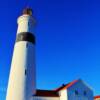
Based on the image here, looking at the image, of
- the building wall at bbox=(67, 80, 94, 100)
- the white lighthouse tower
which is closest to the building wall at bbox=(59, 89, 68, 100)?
the building wall at bbox=(67, 80, 94, 100)

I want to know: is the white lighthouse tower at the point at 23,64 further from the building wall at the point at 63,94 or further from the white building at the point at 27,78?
the building wall at the point at 63,94

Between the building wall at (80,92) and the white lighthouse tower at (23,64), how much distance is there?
475 centimetres

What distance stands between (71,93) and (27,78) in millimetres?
5976

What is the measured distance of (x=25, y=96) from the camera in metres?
26.5

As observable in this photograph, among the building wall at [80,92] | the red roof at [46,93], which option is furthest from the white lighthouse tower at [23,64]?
the building wall at [80,92]

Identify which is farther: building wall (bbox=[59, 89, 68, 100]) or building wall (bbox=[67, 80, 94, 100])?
building wall (bbox=[67, 80, 94, 100])

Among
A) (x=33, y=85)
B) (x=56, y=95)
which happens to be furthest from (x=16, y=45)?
(x=56, y=95)

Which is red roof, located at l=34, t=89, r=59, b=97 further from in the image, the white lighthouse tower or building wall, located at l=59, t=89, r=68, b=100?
the white lighthouse tower

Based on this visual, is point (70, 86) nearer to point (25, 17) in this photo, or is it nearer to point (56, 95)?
point (56, 95)

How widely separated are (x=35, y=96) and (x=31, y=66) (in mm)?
3789

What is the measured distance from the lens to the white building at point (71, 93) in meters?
28.1

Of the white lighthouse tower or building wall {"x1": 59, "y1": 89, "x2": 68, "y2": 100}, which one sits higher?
the white lighthouse tower

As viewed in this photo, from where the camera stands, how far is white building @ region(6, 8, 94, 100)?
88.0 feet

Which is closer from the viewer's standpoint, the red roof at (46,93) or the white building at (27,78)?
the white building at (27,78)
